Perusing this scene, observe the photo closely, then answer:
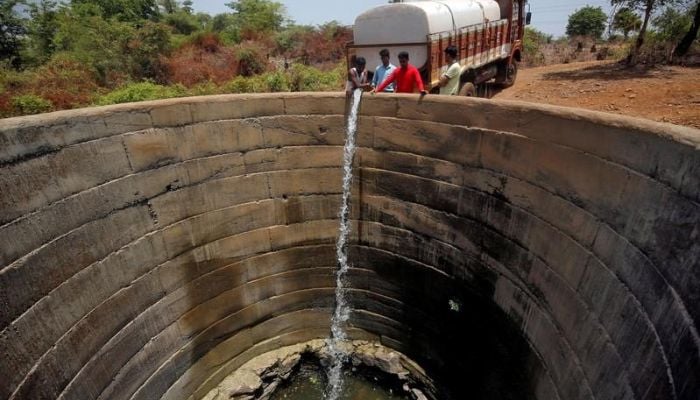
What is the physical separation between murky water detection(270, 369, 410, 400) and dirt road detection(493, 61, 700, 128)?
6.33m

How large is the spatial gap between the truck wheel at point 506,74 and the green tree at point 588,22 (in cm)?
2193

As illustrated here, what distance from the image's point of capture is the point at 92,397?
4.13 metres

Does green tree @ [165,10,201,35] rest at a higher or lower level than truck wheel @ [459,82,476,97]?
higher

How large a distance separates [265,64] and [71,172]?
45.5ft

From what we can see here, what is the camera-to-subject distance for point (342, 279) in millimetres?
6258

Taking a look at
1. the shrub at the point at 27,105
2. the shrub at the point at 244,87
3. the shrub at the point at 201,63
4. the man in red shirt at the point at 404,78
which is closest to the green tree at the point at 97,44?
the shrub at the point at 201,63

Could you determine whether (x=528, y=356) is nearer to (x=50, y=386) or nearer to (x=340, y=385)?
(x=340, y=385)

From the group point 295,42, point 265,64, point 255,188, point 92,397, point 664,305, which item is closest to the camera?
point 664,305

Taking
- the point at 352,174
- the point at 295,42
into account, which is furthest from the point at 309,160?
the point at 295,42

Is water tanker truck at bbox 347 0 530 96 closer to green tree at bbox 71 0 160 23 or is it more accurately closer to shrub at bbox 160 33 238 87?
shrub at bbox 160 33 238 87

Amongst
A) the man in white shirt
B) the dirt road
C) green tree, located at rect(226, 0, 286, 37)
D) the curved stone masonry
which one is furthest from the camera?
green tree, located at rect(226, 0, 286, 37)

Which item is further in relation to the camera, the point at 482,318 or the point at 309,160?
the point at 309,160

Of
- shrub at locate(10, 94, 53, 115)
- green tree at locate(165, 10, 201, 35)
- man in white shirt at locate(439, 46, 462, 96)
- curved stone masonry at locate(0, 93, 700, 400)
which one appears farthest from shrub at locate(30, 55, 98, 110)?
green tree at locate(165, 10, 201, 35)

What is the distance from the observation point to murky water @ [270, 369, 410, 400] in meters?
6.19
